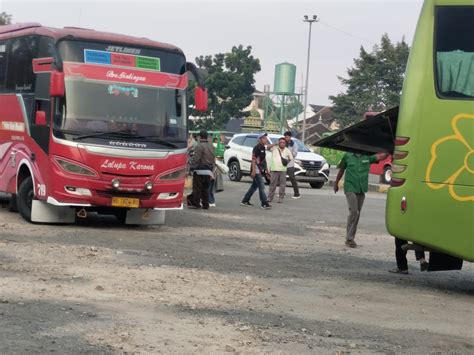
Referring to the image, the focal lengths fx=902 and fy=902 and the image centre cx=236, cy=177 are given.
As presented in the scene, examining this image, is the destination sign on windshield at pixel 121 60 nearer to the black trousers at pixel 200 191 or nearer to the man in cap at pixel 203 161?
the man in cap at pixel 203 161

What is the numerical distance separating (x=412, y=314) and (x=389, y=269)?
3.69m

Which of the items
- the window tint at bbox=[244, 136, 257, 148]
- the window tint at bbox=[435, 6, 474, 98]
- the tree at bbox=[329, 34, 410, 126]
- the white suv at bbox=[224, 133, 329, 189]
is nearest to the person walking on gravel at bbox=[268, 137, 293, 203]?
the white suv at bbox=[224, 133, 329, 189]

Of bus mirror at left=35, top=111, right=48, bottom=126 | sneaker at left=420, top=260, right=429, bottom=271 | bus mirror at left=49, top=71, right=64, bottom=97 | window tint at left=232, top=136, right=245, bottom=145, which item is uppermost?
bus mirror at left=49, top=71, right=64, bottom=97

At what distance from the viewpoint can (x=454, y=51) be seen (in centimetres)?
1023

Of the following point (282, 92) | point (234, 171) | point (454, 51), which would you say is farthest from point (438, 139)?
point (282, 92)

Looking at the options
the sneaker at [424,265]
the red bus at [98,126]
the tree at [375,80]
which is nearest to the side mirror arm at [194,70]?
the red bus at [98,126]

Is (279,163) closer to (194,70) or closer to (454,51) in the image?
(194,70)

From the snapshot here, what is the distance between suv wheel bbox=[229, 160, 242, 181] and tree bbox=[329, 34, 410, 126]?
128ft

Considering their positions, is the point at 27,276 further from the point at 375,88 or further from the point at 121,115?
the point at 375,88

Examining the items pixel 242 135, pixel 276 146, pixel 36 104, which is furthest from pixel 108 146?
pixel 242 135

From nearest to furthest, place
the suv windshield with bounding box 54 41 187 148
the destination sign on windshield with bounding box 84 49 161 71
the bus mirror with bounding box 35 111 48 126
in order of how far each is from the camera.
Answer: the suv windshield with bounding box 54 41 187 148, the bus mirror with bounding box 35 111 48 126, the destination sign on windshield with bounding box 84 49 161 71

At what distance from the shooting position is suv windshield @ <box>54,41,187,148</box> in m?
14.8

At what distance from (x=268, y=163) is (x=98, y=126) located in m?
16.6

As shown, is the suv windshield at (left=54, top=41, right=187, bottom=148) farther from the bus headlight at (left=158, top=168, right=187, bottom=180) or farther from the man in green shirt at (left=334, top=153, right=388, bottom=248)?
the man in green shirt at (left=334, top=153, right=388, bottom=248)
